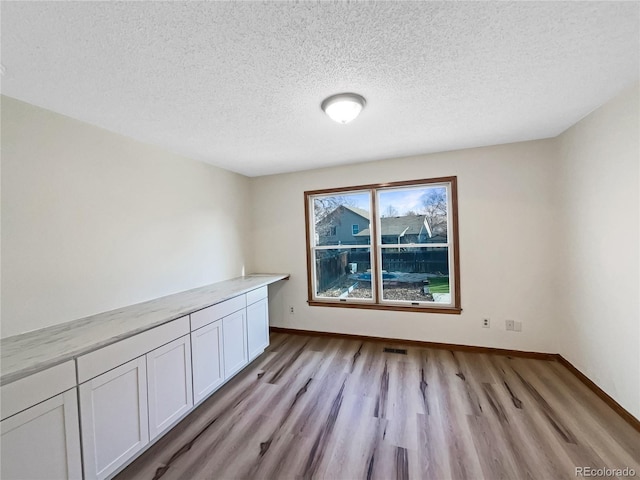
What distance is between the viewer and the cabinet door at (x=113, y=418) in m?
1.37

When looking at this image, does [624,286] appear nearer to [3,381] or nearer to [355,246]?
[355,246]

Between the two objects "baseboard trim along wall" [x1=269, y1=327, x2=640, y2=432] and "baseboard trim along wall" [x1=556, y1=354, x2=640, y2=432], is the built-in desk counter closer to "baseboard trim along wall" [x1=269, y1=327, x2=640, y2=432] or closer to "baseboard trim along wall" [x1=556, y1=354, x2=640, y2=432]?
"baseboard trim along wall" [x1=269, y1=327, x2=640, y2=432]

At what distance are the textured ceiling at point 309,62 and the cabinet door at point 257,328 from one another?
6.38 feet

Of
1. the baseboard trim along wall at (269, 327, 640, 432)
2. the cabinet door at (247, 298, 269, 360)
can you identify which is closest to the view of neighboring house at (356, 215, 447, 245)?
the baseboard trim along wall at (269, 327, 640, 432)

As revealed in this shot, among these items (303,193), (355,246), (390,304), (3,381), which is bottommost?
(390,304)

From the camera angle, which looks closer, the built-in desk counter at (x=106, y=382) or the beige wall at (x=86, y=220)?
the built-in desk counter at (x=106, y=382)

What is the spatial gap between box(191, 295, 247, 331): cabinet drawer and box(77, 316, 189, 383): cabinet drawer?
0.10m

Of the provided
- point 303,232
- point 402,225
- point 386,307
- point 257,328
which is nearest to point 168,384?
point 257,328

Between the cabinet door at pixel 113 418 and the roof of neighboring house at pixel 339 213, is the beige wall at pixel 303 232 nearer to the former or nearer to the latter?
the roof of neighboring house at pixel 339 213

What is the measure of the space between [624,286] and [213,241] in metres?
3.94

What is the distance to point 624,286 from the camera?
1839mm

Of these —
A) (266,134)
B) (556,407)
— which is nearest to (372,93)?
(266,134)

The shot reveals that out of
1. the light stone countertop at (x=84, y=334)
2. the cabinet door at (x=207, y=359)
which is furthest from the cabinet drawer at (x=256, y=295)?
the cabinet door at (x=207, y=359)

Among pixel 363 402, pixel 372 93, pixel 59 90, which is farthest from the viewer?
pixel 363 402
